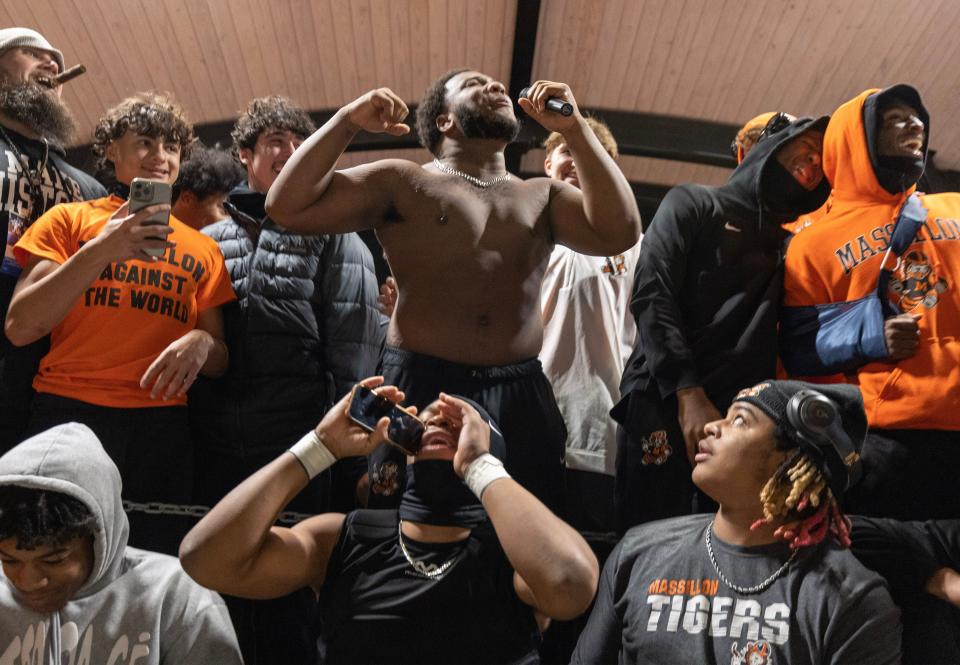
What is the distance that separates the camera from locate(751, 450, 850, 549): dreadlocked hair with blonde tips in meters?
2.22

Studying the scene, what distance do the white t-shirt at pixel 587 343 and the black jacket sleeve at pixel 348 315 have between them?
508 millimetres

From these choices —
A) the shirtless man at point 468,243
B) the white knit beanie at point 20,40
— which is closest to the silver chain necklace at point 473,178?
the shirtless man at point 468,243

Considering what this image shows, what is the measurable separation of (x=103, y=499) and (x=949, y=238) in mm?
2162

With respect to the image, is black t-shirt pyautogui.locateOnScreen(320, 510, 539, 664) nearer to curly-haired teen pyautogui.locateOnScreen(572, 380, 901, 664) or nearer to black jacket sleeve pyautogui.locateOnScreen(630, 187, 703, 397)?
curly-haired teen pyautogui.locateOnScreen(572, 380, 901, 664)

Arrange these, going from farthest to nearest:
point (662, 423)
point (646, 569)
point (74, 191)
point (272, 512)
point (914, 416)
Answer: point (74, 191), point (662, 423), point (914, 416), point (646, 569), point (272, 512)

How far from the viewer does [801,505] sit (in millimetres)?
2211

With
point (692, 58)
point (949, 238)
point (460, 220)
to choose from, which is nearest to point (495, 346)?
point (460, 220)

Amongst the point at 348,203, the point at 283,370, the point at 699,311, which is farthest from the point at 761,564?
the point at 283,370

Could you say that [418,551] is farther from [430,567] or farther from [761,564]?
[761,564]

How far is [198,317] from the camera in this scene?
289cm

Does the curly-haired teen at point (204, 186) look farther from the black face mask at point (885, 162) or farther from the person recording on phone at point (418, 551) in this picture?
the black face mask at point (885, 162)

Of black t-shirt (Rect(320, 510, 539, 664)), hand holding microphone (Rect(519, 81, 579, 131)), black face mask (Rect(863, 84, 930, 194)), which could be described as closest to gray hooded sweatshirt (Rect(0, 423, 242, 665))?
black t-shirt (Rect(320, 510, 539, 664))

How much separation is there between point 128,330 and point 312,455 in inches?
34.0

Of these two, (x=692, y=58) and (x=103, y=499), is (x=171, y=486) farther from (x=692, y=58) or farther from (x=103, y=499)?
(x=692, y=58)
